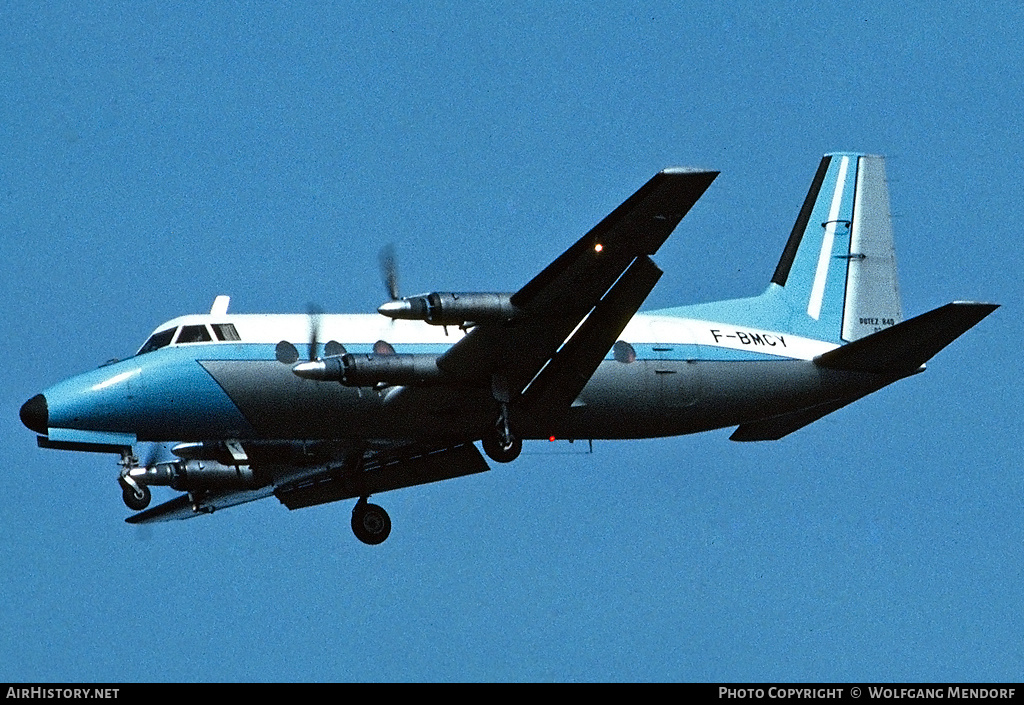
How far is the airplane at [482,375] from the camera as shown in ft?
85.9

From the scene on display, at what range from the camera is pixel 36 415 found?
1057 inches

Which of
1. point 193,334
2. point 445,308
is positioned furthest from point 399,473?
point 445,308

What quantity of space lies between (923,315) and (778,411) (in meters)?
3.14

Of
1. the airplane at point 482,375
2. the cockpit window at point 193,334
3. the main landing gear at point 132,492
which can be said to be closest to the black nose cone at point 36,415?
the airplane at point 482,375

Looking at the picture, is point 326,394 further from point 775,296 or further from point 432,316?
point 775,296

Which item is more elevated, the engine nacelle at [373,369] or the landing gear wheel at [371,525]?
the engine nacelle at [373,369]

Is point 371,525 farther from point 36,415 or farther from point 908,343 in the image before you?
point 908,343

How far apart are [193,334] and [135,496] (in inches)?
118

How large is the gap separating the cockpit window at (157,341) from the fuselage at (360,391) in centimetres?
2

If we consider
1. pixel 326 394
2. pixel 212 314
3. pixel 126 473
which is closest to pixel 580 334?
pixel 326 394

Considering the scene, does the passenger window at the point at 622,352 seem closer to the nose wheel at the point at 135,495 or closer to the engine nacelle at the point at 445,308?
the engine nacelle at the point at 445,308

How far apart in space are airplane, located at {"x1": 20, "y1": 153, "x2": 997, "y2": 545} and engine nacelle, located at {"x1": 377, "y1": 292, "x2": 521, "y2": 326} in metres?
0.03

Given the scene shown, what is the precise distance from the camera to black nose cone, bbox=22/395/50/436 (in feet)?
88.1
